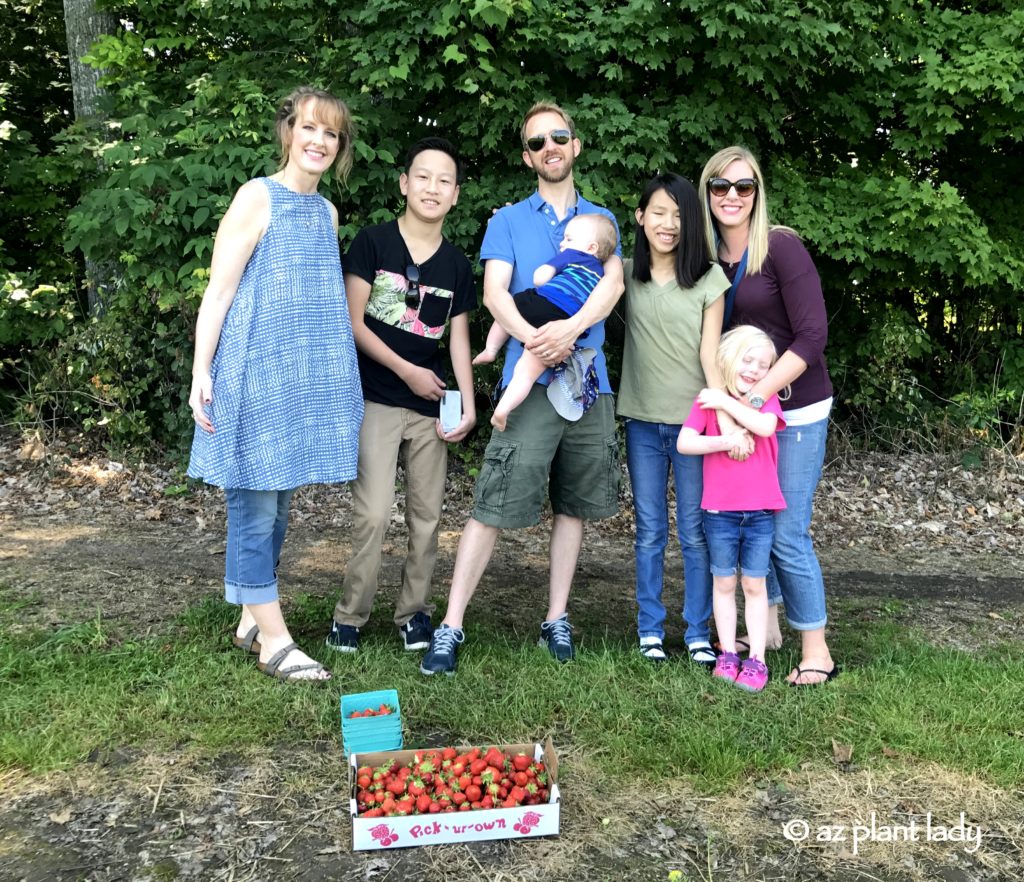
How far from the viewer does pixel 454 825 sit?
2482 millimetres

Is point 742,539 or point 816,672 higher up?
point 742,539

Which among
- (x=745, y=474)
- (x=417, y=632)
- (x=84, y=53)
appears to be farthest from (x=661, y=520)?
(x=84, y=53)

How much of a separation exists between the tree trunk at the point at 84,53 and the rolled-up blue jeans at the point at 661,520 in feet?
17.9

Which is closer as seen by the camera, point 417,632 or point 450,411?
point 450,411

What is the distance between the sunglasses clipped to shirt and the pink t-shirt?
1.12 meters

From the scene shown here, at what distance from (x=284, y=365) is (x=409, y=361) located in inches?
21.5

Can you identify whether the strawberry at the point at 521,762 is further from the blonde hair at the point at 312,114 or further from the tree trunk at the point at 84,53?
the tree trunk at the point at 84,53

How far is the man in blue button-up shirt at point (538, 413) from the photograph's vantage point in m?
3.42

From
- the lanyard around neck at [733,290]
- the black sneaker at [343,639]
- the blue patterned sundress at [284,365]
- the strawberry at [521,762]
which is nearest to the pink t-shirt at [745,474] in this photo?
the lanyard around neck at [733,290]

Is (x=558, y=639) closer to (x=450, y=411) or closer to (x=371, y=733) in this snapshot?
(x=450, y=411)

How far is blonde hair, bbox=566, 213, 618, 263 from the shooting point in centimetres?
338

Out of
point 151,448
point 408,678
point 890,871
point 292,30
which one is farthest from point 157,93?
point 890,871

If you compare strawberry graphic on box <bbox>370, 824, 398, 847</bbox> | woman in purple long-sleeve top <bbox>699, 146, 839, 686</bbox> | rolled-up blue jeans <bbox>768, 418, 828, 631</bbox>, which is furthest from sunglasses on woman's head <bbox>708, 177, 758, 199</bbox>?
strawberry graphic on box <bbox>370, 824, 398, 847</bbox>

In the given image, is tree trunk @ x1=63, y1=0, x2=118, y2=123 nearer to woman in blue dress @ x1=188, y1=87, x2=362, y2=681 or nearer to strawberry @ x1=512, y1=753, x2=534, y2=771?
woman in blue dress @ x1=188, y1=87, x2=362, y2=681
